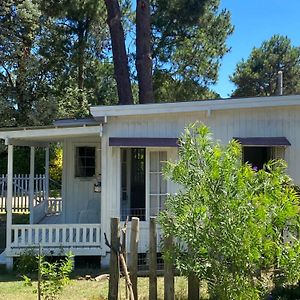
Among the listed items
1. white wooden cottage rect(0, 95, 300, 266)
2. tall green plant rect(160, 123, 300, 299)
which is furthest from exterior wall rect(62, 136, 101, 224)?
tall green plant rect(160, 123, 300, 299)

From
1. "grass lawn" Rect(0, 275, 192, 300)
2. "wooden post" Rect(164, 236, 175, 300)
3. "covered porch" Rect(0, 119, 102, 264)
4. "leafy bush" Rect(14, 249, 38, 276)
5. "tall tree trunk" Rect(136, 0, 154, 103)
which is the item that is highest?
"tall tree trunk" Rect(136, 0, 154, 103)

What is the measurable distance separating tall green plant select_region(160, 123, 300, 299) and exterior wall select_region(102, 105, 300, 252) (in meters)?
4.61

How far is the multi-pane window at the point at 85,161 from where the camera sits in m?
12.2

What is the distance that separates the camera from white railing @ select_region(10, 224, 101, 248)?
9.73m

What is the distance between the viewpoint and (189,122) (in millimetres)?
9750

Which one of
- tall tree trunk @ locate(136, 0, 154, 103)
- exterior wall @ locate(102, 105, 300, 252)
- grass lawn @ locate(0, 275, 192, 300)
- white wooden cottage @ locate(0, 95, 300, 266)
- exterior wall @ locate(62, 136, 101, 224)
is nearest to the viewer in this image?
grass lawn @ locate(0, 275, 192, 300)

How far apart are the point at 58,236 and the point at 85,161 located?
9.29ft

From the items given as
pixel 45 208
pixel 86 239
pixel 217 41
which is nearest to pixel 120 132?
pixel 86 239

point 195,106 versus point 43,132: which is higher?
point 195,106

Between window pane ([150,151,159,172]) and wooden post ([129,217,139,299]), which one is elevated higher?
window pane ([150,151,159,172])

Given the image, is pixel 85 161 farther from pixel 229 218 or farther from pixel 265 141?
pixel 229 218

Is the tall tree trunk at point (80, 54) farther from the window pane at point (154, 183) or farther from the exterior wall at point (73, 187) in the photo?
the window pane at point (154, 183)

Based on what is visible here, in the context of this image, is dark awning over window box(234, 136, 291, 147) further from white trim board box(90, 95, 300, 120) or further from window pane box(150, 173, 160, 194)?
window pane box(150, 173, 160, 194)

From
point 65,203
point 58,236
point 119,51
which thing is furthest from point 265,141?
point 119,51
